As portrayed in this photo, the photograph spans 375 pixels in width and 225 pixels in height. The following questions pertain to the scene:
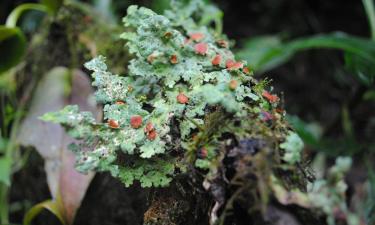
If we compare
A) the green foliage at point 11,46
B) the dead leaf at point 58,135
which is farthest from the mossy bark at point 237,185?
the green foliage at point 11,46

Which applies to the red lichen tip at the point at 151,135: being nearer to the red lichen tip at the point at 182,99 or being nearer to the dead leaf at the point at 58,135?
the red lichen tip at the point at 182,99

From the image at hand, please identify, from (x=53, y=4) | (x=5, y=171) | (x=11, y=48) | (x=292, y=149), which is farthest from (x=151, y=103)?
(x=53, y=4)

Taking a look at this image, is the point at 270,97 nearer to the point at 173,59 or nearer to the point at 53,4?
the point at 173,59

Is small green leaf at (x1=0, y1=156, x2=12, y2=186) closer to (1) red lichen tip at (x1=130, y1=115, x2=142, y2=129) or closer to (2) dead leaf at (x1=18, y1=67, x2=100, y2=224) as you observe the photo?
(2) dead leaf at (x1=18, y1=67, x2=100, y2=224)

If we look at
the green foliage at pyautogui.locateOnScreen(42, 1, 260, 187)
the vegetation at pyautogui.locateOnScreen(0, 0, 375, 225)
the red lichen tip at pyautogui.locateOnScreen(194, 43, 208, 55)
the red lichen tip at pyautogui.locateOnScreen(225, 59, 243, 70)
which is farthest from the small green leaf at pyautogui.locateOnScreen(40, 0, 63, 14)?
the red lichen tip at pyautogui.locateOnScreen(225, 59, 243, 70)

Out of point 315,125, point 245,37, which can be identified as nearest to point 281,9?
point 245,37
